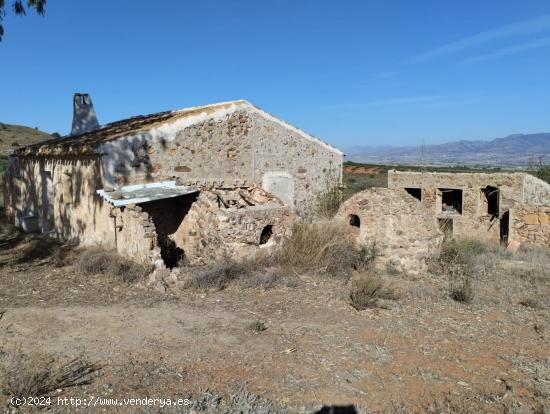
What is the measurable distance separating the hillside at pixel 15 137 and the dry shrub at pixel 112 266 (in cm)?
3989

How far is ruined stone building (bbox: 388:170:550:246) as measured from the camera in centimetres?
1419

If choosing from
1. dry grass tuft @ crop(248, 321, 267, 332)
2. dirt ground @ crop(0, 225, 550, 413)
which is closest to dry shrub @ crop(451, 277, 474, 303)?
dirt ground @ crop(0, 225, 550, 413)

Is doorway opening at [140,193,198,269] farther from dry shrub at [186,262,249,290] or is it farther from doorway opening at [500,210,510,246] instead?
doorway opening at [500,210,510,246]

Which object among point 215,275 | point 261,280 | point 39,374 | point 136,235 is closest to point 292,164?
point 136,235

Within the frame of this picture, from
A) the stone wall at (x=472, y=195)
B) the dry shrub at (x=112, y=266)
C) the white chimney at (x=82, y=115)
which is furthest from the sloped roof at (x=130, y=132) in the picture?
the stone wall at (x=472, y=195)

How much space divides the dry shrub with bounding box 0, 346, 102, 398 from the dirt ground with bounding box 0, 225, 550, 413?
0.13 metres

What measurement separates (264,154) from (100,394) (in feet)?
Result: 30.5

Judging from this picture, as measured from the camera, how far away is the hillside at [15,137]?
47.1 meters

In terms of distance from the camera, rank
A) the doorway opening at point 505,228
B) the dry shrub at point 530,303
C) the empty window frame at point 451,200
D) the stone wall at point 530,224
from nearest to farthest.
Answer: the dry shrub at point 530,303, the stone wall at point 530,224, the doorway opening at point 505,228, the empty window frame at point 451,200

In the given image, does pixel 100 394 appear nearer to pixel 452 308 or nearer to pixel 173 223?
pixel 452 308

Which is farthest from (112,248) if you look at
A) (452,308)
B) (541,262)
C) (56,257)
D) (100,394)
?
(541,262)

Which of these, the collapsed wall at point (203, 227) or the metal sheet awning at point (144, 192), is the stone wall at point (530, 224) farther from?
the metal sheet awning at point (144, 192)

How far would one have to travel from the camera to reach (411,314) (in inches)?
289

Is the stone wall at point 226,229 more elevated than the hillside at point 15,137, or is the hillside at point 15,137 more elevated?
the hillside at point 15,137
